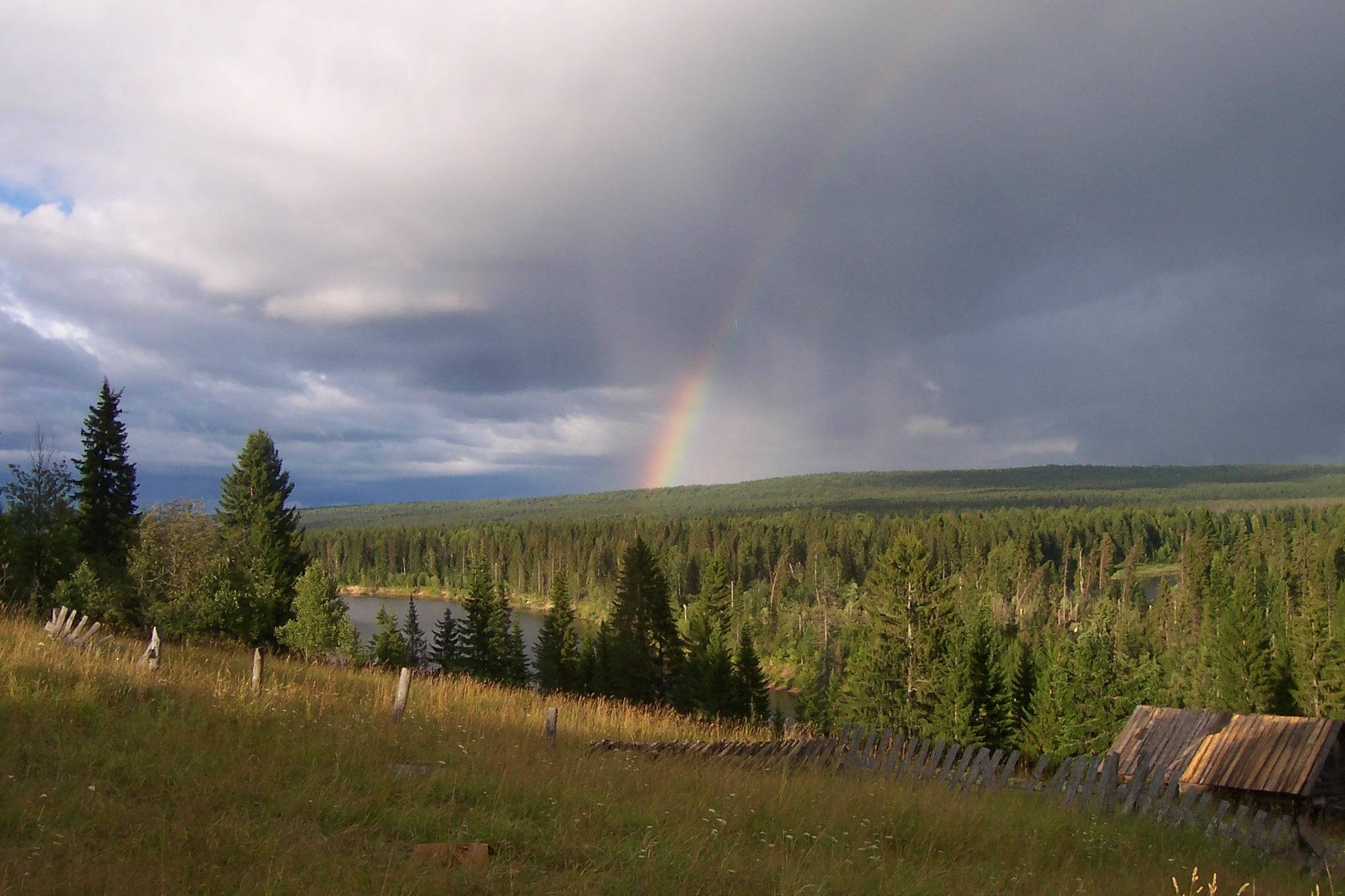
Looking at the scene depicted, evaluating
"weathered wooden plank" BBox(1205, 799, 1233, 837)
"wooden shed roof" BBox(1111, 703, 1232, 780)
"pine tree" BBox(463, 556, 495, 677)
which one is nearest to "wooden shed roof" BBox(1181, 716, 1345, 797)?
"wooden shed roof" BBox(1111, 703, 1232, 780)

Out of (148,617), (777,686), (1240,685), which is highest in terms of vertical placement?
(148,617)

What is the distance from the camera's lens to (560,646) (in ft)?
174

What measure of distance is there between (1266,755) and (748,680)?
98.3 ft

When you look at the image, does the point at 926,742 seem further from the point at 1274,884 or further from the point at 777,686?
the point at 777,686

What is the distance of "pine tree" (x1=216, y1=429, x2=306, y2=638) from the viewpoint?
4308 centimetres

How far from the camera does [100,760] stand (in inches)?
283

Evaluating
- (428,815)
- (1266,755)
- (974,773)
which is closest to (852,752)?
(974,773)

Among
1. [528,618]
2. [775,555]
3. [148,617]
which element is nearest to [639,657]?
[148,617]

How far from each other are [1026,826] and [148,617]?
35236mm

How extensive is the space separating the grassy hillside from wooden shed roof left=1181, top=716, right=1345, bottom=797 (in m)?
9.57

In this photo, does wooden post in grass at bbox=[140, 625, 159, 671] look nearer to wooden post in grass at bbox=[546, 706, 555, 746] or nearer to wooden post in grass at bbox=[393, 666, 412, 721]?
wooden post in grass at bbox=[393, 666, 412, 721]

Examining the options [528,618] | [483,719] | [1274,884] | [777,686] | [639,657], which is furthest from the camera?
[528,618]

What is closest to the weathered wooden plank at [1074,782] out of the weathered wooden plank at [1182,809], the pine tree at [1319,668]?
the weathered wooden plank at [1182,809]

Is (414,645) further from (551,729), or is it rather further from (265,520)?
(551,729)
